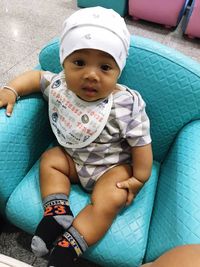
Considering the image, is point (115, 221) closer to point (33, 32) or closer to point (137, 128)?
point (137, 128)

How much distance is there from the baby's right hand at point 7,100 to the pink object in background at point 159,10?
83.0 inches

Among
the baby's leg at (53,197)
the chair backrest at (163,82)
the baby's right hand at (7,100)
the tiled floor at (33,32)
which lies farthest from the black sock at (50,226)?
the tiled floor at (33,32)

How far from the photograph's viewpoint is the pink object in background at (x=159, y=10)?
2535 mm

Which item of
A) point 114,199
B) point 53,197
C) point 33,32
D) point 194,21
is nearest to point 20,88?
point 53,197

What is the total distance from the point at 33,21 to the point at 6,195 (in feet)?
7.15

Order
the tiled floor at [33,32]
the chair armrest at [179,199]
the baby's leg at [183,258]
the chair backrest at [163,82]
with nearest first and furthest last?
the baby's leg at [183,258]
the chair armrest at [179,199]
the chair backrest at [163,82]
the tiled floor at [33,32]

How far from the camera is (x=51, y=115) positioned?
1001 mm

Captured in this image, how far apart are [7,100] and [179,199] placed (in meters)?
0.63

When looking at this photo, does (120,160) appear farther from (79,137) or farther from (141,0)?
(141,0)

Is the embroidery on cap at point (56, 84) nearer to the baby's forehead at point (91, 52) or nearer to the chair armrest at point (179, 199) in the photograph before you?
the baby's forehead at point (91, 52)

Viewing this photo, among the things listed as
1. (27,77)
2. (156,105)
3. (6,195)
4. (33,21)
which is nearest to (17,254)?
(6,195)

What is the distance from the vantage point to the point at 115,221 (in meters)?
0.88

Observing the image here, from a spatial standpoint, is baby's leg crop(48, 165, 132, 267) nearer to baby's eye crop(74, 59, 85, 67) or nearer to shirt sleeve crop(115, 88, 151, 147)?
shirt sleeve crop(115, 88, 151, 147)

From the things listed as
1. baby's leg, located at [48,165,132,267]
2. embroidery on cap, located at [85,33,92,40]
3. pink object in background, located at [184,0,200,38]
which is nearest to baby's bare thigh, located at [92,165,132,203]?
baby's leg, located at [48,165,132,267]
